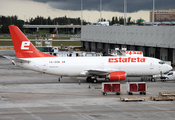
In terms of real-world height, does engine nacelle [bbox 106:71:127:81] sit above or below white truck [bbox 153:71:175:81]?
above

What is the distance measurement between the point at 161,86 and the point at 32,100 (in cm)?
1981

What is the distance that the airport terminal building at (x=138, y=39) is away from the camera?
220 feet

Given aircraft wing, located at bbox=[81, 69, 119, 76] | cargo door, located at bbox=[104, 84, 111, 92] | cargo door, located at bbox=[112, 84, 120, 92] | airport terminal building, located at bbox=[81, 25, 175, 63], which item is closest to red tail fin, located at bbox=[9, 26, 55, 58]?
aircraft wing, located at bbox=[81, 69, 119, 76]

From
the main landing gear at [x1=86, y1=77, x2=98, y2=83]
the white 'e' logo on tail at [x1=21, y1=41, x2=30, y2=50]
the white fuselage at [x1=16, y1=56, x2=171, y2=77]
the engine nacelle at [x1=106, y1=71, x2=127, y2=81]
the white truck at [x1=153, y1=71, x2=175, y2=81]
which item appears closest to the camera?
the engine nacelle at [x1=106, y1=71, x2=127, y2=81]

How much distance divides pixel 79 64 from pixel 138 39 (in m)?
35.7

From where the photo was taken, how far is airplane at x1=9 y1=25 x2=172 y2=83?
4484cm

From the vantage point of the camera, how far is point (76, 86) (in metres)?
43.2

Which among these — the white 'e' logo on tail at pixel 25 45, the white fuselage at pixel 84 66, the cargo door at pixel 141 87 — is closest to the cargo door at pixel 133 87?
the cargo door at pixel 141 87

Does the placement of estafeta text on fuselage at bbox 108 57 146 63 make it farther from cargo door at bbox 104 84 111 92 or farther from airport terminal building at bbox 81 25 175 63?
airport terminal building at bbox 81 25 175 63

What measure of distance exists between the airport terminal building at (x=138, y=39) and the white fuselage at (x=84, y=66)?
18059mm

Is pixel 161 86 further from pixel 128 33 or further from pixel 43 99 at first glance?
pixel 128 33

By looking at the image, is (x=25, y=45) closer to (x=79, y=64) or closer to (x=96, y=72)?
(x=79, y=64)

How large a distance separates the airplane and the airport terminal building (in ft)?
63.3

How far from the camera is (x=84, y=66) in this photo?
45781mm
